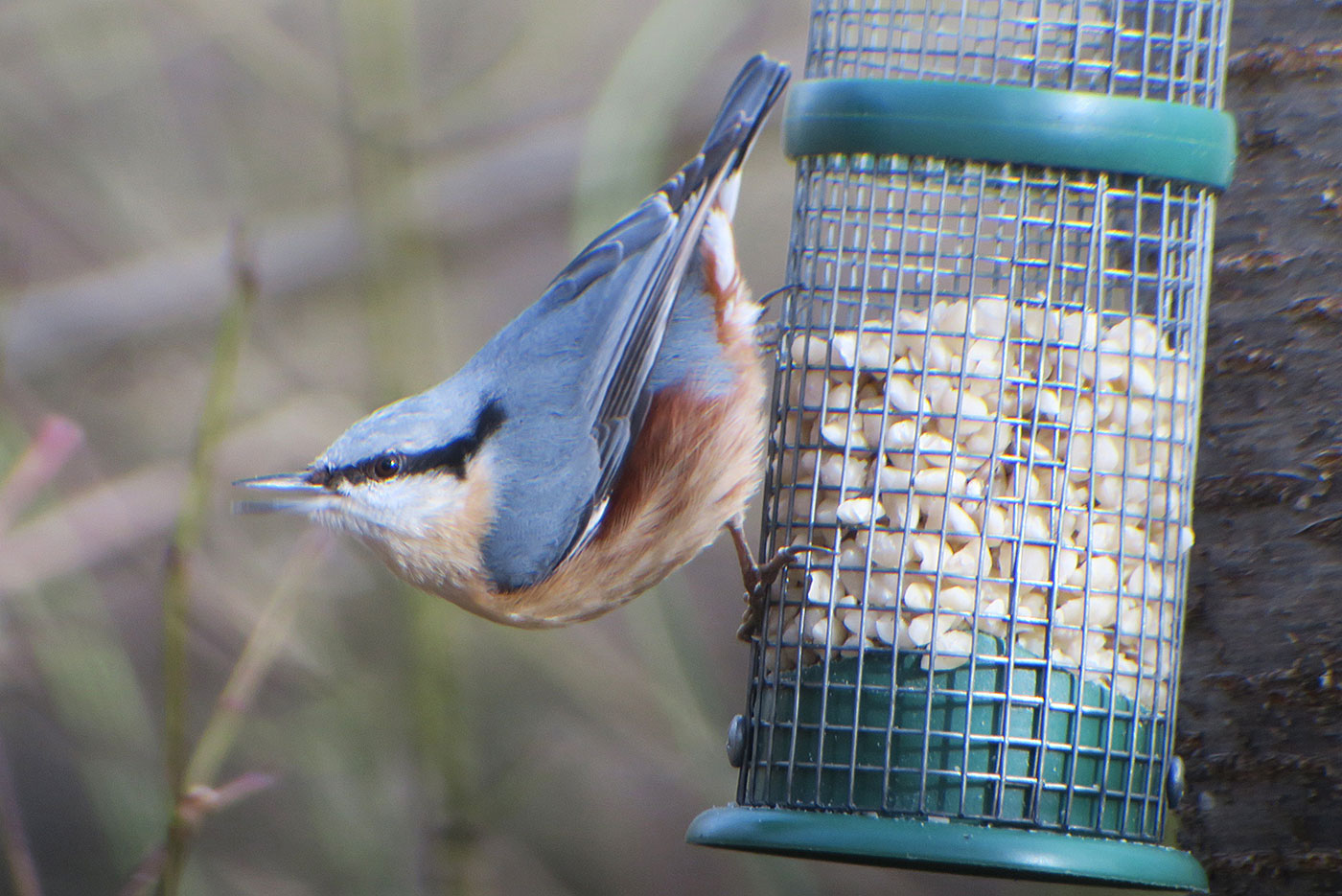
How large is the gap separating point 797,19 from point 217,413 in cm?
266

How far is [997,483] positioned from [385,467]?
109 cm

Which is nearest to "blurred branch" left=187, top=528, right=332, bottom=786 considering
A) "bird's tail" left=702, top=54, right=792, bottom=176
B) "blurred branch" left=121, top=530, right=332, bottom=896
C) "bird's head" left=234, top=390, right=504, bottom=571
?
"blurred branch" left=121, top=530, right=332, bottom=896

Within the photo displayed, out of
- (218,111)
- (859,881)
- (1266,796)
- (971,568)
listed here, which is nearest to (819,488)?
(971,568)

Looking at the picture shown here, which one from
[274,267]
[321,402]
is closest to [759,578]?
[321,402]

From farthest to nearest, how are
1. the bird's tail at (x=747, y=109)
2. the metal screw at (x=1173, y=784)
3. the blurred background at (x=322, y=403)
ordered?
the blurred background at (x=322, y=403)
the bird's tail at (x=747, y=109)
the metal screw at (x=1173, y=784)

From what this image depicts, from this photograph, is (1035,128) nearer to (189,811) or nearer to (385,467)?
(385,467)

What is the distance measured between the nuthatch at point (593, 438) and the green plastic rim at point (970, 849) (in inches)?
19.3

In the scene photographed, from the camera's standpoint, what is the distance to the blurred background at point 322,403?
11.9 feet

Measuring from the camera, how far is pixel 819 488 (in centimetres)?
243

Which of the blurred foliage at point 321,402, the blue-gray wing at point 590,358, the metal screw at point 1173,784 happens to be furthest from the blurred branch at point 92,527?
the metal screw at point 1173,784

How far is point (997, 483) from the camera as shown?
91.9 inches

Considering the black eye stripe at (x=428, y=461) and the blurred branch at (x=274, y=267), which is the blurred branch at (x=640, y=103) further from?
the black eye stripe at (x=428, y=461)

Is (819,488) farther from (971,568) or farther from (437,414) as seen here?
(437,414)

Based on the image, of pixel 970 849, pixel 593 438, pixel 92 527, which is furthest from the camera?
pixel 92 527
